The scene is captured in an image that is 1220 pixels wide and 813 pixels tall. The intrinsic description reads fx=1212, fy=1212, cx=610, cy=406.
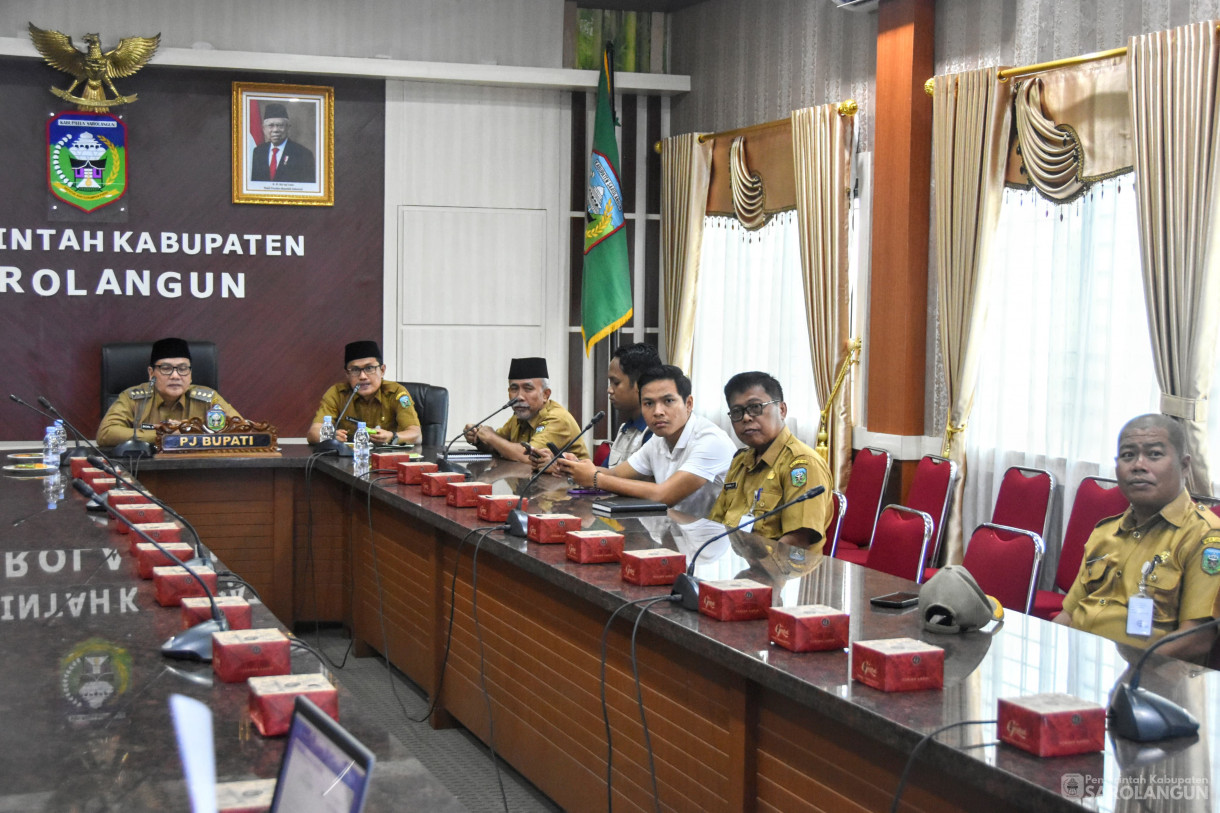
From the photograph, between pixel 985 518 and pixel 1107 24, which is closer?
pixel 1107 24

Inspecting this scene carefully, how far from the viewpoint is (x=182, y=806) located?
1.31 metres

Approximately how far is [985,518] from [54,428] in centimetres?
364

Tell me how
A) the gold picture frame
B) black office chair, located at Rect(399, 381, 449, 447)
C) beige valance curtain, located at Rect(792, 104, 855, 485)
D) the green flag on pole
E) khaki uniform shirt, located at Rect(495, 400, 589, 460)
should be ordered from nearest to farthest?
khaki uniform shirt, located at Rect(495, 400, 589, 460), beige valance curtain, located at Rect(792, 104, 855, 485), black office chair, located at Rect(399, 381, 449, 447), the gold picture frame, the green flag on pole

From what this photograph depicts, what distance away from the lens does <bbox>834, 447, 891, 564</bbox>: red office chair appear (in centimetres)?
496

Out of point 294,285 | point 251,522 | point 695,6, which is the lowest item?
point 251,522

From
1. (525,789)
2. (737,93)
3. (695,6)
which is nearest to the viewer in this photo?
(525,789)

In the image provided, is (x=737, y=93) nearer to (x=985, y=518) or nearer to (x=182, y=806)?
(x=985, y=518)

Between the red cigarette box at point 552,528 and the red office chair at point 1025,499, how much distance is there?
196 centimetres

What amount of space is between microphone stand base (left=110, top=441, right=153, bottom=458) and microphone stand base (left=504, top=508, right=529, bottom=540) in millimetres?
2353

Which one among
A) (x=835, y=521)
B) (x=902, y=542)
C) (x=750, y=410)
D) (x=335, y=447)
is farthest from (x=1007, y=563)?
(x=335, y=447)

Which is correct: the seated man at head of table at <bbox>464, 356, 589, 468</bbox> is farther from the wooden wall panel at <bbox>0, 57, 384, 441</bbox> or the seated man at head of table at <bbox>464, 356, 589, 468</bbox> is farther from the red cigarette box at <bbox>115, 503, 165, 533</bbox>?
the red cigarette box at <bbox>115, 503, 165, 533</bbox>

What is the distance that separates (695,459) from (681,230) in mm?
3149

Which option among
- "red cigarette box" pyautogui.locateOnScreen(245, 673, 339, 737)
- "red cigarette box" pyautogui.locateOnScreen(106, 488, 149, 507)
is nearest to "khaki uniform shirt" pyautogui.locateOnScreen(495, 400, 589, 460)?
"red cigarette box" pyautogui.locateOnScreen(106, 488, 149, 507)

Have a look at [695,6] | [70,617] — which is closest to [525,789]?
[70,617]
